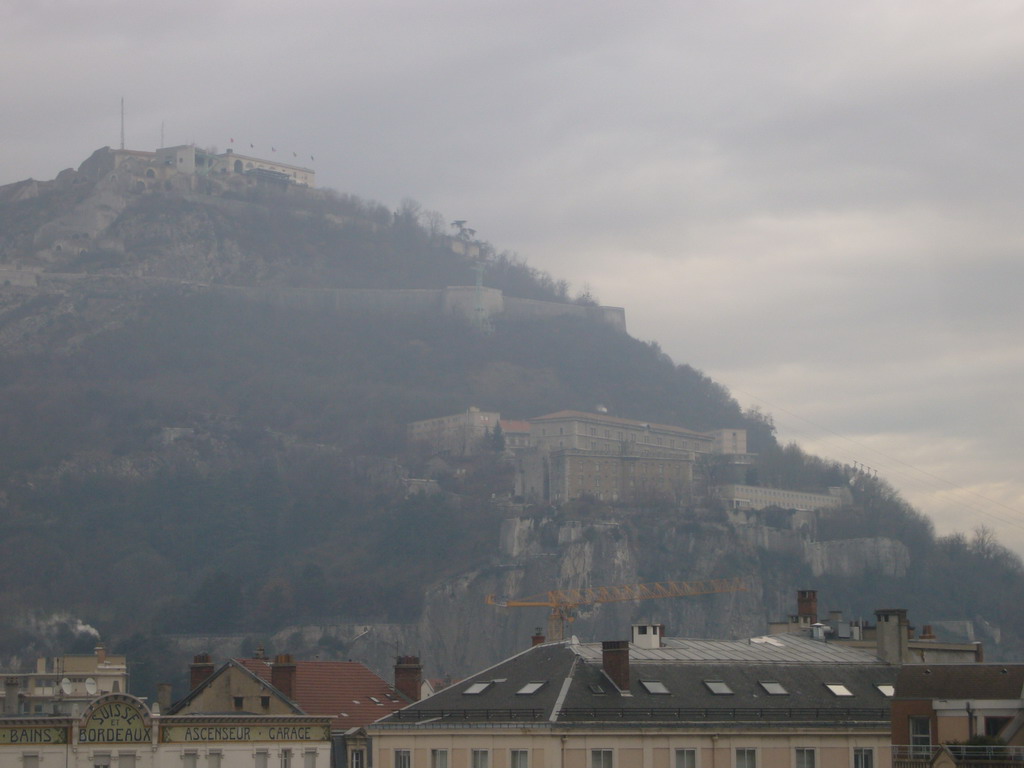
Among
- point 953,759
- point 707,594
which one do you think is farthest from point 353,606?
point 953,759

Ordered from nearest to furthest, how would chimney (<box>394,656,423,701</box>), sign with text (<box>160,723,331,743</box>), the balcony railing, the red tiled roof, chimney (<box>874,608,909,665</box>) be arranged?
the balcony railing < sign with text (<box>160,723,331,743</box>) < chimney (<box>874,608,909,665</box>) < the red tiled roof < chimney (<box>394,656,423,701</box>)

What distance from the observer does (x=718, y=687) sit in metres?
42.0

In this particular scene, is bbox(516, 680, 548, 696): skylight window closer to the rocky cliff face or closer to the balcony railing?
the balcony railing

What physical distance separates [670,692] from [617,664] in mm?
1246

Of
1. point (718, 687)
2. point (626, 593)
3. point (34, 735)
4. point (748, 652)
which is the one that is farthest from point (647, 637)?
point (626, 593)

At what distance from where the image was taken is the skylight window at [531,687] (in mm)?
41125

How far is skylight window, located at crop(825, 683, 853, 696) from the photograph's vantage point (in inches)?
1676

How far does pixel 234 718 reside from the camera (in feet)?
149

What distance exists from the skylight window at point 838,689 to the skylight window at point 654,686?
143 inches

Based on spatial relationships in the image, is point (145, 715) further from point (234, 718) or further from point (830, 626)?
point (830, 626)

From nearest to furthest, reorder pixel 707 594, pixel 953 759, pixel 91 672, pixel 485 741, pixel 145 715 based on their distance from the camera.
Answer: pixel 953 759 → pixel 485 741 → pixel 145 715 → pixel 91 672 → pixel 707 594

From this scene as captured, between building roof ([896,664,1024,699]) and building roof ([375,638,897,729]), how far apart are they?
30.5 ft

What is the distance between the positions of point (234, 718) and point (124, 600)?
510ft

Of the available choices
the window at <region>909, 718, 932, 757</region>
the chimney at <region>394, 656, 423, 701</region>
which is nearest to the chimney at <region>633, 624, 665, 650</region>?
the chimney at <region>394, 656, 423, 701</region>
